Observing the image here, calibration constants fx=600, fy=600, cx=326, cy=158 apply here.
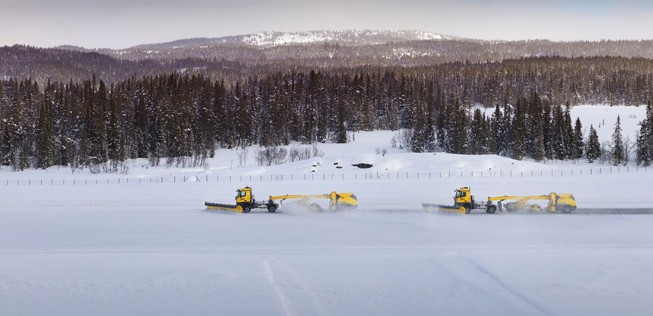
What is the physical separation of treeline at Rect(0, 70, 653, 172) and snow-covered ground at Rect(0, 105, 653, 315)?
5030 centimetres

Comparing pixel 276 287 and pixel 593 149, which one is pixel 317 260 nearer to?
pixel 276 287

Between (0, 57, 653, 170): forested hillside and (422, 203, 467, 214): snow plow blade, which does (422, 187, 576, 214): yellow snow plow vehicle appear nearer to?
(422, 203, 467, 214): snow plow blade

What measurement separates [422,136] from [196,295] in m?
90.5

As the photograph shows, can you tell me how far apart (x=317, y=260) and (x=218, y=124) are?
90.6 metres

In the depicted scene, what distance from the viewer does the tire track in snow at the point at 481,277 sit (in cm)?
1608

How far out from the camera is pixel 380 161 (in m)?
70.8

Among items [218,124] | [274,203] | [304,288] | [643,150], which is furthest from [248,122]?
[304,288]

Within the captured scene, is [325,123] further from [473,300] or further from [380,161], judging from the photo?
[473,300]

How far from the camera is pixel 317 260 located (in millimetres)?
21812

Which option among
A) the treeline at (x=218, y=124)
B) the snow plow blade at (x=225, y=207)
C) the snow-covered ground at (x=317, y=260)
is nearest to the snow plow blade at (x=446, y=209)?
A: the snow-covered ground at (x=317, y=260)

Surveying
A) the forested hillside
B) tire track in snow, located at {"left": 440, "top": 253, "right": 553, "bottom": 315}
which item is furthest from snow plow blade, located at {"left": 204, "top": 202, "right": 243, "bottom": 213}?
the forested hillside

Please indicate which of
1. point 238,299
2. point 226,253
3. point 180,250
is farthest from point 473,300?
point 180,250

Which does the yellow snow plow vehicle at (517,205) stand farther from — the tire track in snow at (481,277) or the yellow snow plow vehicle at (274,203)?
the tire track in snow at (481,277)

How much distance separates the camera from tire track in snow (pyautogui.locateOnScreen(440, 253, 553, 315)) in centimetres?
1608
